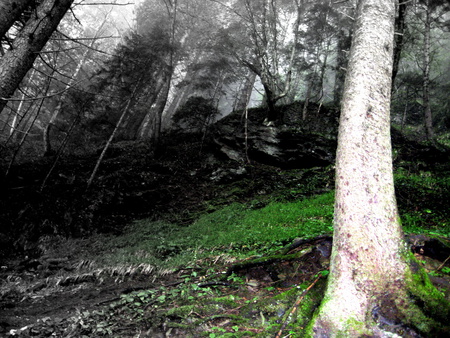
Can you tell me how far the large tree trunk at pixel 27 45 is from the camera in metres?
3.52

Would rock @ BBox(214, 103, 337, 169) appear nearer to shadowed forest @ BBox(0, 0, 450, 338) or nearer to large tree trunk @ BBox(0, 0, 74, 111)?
shadowed forest @ BBox(0, 0, 450, 338)

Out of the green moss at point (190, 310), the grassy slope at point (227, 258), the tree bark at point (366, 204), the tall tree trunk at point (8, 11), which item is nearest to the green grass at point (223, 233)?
the grassy slope at point (227, 258)

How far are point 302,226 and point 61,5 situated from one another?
660 cm

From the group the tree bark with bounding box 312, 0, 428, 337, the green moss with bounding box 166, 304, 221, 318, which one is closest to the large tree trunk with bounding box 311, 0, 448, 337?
the tree bark with bounding box 312, 0, 428, 337

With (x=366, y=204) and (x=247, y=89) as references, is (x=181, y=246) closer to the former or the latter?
(x=366, y=204)

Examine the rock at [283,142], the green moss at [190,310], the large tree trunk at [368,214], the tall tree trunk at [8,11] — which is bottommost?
the green moss at [190,310]

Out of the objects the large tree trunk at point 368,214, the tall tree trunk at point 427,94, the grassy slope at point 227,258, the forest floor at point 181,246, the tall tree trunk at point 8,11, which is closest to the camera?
the large tree trunk at point 368,214

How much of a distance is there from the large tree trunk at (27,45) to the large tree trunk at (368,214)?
15.5 ft

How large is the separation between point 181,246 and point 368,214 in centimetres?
503

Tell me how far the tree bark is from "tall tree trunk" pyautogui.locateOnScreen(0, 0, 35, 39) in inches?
202

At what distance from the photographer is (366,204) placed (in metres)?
2.24

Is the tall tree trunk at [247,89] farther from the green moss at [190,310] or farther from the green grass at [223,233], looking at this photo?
the green moss at [190,310]

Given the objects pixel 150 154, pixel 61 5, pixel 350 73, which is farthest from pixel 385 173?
pixel 150 154

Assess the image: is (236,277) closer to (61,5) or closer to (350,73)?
(350,73)
